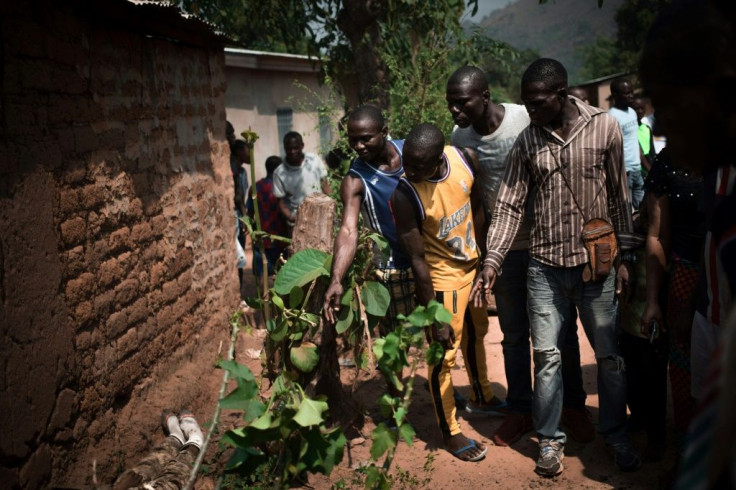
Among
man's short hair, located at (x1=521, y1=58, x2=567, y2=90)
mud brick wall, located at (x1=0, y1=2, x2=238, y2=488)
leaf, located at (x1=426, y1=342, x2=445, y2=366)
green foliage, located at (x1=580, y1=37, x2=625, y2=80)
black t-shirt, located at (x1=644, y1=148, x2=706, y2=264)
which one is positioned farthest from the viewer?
green foliage, located at (x1=580, y1=37, x2=625, y2=80)

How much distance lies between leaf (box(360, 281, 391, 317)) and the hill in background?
261 ft

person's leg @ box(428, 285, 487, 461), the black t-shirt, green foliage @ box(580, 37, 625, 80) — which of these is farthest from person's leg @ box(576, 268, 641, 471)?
green foliage @ box(580, 37, 625, 80)

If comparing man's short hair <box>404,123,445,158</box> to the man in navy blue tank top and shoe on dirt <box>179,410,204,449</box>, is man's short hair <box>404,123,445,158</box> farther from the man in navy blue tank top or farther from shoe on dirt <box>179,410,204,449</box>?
shoe on dirt <box>179,410,204,449</box>

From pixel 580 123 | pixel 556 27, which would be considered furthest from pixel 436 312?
pixel 556 27

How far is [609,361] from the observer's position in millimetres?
3613

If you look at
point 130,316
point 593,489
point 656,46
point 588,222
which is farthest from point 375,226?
point 656,46

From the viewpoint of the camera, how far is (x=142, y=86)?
14.7 ft

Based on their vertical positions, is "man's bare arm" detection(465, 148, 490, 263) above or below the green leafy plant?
above

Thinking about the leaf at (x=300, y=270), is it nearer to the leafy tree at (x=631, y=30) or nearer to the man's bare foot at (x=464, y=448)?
the man's bare foot at (x=464, y=448)

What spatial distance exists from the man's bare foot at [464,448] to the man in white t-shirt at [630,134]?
3975 mm

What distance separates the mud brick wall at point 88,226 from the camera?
3.01m

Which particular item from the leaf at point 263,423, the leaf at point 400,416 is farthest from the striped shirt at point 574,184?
the leaf at point 263,423

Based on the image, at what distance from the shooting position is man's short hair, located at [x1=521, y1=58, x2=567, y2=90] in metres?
3.40

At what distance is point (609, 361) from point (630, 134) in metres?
4.19
